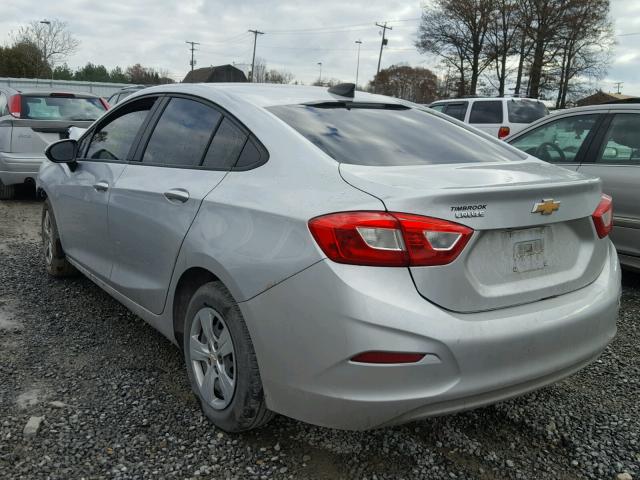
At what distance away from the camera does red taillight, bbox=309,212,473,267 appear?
1901mm

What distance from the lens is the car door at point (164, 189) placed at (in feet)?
8.67

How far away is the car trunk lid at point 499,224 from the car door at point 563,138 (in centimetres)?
289

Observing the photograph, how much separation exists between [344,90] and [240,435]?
6.10ft

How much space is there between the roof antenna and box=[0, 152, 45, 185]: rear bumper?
19.6 ft

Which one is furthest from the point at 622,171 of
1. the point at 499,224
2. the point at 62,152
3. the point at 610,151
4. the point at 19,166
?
the point at 19,166

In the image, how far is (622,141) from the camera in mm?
4727

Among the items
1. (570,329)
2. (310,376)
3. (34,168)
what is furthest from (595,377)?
(34,168)

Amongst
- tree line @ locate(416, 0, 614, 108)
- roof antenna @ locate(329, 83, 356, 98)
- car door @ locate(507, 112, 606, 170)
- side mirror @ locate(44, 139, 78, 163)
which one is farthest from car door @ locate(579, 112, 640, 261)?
tree line @ locate(416, 0, 614, 108)

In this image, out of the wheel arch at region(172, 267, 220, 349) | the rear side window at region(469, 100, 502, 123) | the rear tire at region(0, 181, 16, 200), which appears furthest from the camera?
the rear side window at region(469, 100, 502, 123)

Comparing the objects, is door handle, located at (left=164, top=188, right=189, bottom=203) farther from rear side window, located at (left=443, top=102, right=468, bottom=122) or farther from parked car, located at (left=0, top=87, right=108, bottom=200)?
rear side window, located at (left=443, top=102, right=468, bottom=122)

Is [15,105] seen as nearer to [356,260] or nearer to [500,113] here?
[356,260]

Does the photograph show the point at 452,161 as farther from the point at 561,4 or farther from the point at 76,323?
the point at 561,4

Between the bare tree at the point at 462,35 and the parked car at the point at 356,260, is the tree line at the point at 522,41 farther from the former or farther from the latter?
the parked car at the point at 356,260

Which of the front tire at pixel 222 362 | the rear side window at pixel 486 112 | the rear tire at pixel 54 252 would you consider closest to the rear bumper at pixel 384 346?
the front tire at pixel 222 362
